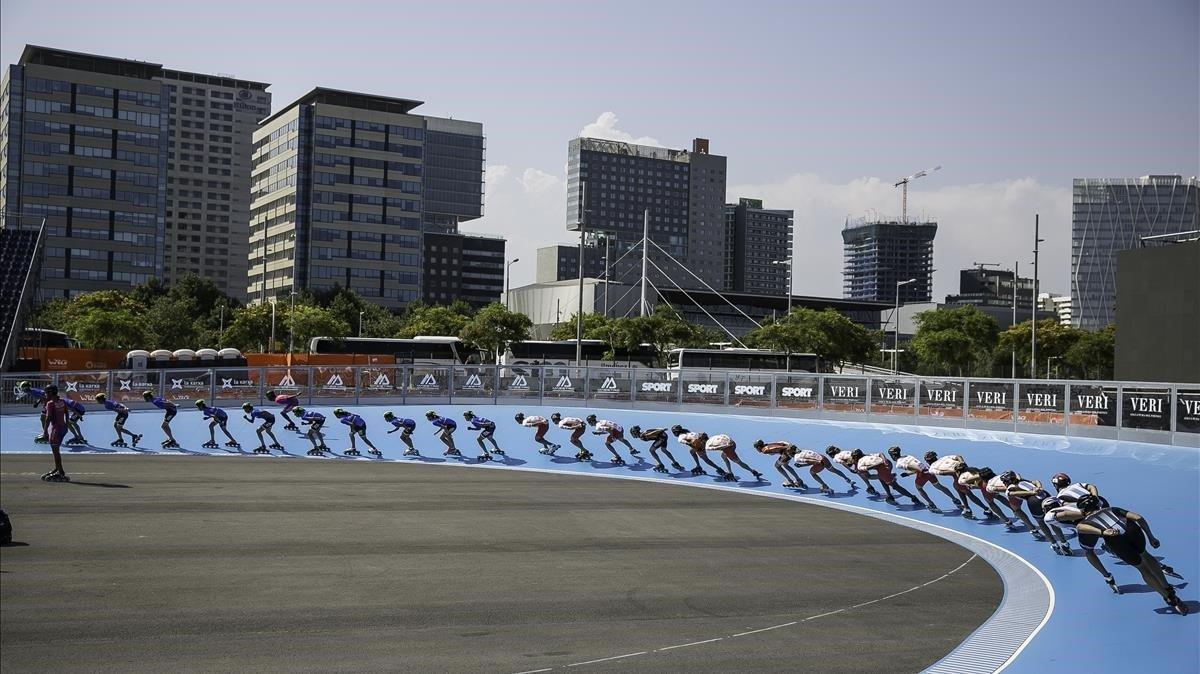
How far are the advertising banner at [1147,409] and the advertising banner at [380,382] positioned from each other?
80.8 ft

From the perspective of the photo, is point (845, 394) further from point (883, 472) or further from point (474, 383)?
point (474, 383)

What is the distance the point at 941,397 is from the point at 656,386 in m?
11.3

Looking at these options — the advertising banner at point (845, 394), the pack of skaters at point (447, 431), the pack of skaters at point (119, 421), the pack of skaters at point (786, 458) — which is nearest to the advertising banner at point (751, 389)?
the advertising banner at point (845, 394)

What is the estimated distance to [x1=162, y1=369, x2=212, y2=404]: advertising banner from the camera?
35531 mm

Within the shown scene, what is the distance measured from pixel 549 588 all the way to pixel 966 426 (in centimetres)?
1908

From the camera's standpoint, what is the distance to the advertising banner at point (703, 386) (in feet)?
123

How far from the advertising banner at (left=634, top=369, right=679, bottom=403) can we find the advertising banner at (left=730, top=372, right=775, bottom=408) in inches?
93.7

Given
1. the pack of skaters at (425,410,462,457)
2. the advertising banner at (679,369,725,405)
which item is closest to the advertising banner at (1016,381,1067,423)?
the advertising banner at (679,369,725,405)

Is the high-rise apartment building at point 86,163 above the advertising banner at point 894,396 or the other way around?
above

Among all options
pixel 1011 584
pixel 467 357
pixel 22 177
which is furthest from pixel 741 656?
pixel 22 177

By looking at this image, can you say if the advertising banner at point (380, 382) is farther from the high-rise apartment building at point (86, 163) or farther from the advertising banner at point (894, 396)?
the high-rise apartment building at point (86, 163)

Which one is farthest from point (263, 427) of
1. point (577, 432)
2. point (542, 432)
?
point (577, 432)

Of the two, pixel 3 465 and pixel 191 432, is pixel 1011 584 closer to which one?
pixel 3 465

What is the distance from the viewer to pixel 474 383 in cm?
3988
